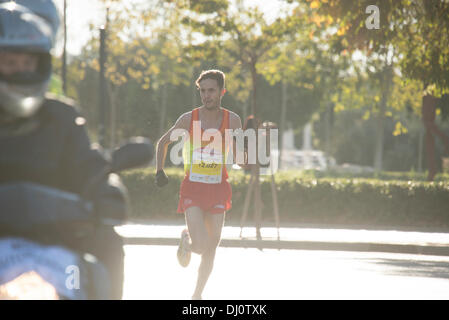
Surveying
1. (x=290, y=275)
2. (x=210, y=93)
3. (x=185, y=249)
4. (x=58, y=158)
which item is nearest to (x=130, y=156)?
(x=58, y=158)

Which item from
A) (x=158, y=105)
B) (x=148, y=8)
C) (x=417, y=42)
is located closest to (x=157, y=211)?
(x=417, y=42)

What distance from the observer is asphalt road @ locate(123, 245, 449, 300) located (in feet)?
25.9

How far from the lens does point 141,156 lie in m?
2.91

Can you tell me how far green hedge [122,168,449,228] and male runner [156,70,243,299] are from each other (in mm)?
10538

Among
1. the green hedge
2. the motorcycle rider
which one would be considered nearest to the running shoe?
the motorcycle rider

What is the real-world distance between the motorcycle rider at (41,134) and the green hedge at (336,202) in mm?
14223

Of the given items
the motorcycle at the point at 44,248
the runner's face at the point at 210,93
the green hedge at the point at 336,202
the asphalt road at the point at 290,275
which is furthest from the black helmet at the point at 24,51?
the green hedge at the point at 336,202

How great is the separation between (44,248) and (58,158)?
0.41m

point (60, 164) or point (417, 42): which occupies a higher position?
point (417, 42)

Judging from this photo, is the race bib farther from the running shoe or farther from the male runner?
the running shoe

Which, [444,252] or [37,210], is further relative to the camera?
[444,252]
